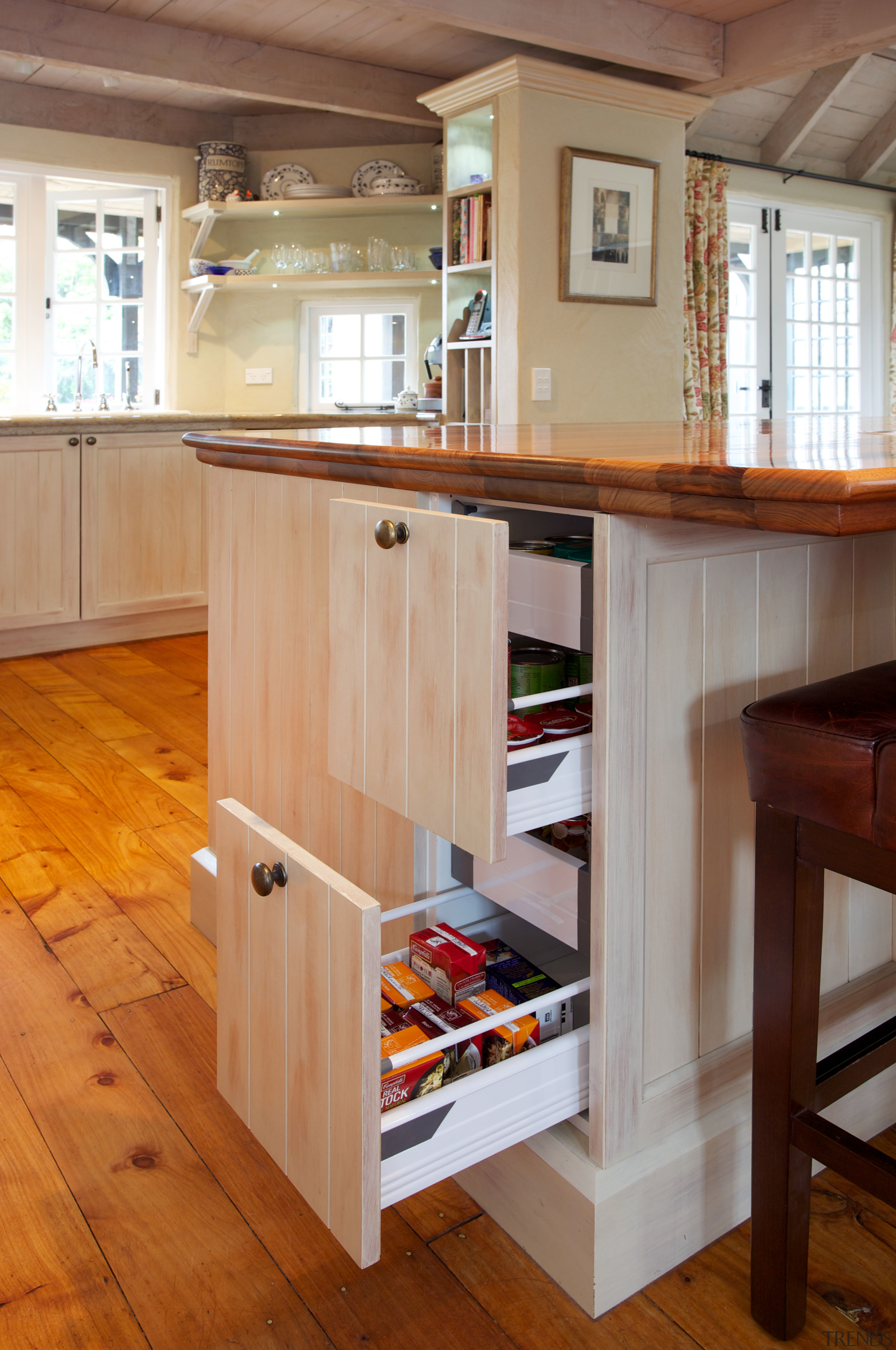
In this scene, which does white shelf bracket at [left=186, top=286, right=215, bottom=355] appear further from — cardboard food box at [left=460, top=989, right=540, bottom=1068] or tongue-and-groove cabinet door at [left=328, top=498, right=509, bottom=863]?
cardboard food box at [left=460, top=989, right=540, bottom=1068]

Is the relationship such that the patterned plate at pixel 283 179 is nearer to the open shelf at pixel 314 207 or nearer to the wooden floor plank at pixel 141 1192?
the open shelf at pixel 314 207

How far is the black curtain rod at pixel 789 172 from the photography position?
5168 millimetres

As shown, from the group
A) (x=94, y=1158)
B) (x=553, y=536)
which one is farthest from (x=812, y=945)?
(x=94, y=1158)

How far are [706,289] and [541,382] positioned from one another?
5.28 feet

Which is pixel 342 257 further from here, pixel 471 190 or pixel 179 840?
pixel 179 840

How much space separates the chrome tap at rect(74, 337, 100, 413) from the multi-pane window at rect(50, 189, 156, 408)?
1 centimetres

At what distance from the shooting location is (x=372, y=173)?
16.8 ft

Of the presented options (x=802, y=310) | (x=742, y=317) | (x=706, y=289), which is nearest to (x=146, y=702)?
(x=706, y=289)

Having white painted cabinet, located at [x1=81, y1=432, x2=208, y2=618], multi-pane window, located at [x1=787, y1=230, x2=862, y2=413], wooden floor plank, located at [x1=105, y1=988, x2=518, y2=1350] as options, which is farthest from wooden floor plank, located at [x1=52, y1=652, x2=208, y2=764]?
multi-pane window, located at [x1=787, y1=230, x2=862, y2=413]

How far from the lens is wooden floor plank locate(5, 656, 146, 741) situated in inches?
131

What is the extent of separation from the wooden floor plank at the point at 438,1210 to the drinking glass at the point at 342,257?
15.2 ft

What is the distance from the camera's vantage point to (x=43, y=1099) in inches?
58.2

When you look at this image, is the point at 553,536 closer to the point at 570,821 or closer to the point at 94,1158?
the point at 570,821

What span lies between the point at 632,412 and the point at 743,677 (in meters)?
3.49
